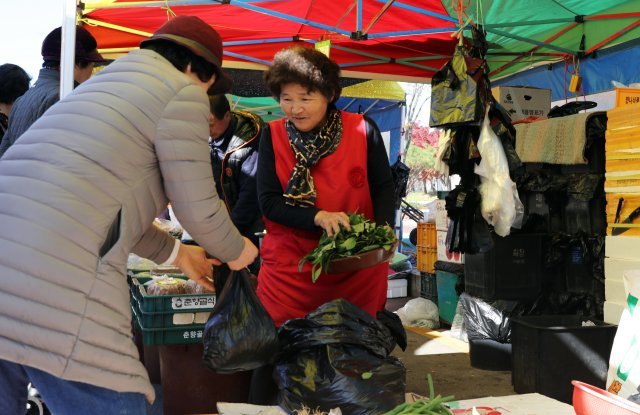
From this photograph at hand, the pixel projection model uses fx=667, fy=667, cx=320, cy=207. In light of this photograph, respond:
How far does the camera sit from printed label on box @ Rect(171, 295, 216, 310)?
3.49 metres

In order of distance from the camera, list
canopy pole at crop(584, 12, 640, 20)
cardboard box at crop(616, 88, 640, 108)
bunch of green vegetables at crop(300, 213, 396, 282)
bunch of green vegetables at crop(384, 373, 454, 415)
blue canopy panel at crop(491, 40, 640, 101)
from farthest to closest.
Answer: blue canopy panel at crop(491, 40, 640, 101), canopy pole at crop(584, 12, 640, 20), cardboard box at crop(616, 88, 640, 108), bunch of green vegetables at crop(300, 213, 396, 282), bunch of green vegetables at crop(384, 373, 454, 415)

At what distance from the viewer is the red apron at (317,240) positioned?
288 centimetres

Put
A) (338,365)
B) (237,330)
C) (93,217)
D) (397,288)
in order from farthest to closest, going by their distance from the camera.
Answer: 1. (397,288)
2. (338,365)
3. (237,330)
4. (93,217)

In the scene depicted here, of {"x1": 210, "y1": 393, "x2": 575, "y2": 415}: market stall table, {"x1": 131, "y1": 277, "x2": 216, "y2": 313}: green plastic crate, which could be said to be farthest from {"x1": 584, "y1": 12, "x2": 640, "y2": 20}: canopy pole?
{"x1": 131, "y1": 277, "x2": 216, "y2": 313}: green plastic crate

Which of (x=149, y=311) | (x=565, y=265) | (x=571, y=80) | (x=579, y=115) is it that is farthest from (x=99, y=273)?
(x=571, y=80)

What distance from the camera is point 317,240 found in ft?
9.39

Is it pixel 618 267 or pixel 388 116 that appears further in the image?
pixel 388 116

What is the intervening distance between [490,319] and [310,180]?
3.32 metres

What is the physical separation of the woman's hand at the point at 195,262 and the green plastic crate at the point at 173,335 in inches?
48.0

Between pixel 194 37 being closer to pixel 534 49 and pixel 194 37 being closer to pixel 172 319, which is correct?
pixel 172 319

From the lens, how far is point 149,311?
11.4 ft

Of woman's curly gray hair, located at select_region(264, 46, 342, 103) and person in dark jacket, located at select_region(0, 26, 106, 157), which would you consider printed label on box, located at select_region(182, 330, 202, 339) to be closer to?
person in dark jacket, located at select_region(0, 26, 106, 157)

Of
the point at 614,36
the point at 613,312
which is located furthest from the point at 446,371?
the point at 614,36

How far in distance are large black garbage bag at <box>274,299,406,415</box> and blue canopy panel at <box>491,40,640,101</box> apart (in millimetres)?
4877
